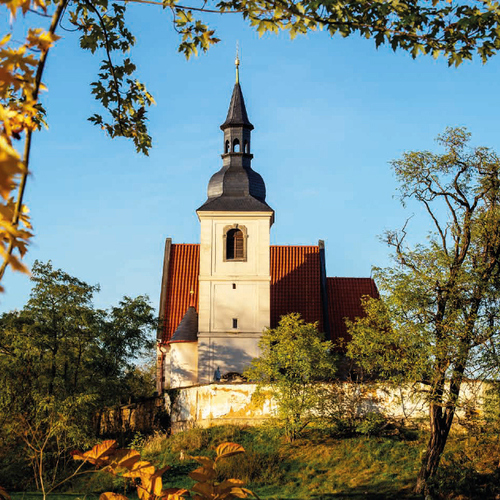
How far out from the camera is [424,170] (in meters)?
18.3

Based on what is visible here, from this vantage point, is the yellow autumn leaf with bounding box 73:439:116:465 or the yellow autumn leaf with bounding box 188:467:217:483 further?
the yellow autumn leaf with bounding box 73:439:116:465

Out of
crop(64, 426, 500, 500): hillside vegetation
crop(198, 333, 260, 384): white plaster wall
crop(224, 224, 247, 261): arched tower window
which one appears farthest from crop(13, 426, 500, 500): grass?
crop(224, 224, 247, 261): arched tower window

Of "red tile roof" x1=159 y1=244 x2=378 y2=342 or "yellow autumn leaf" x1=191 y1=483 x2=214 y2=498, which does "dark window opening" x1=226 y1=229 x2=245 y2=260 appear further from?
"yellow autumn leaf" x1=191 y1=483 x2=214 y2=498

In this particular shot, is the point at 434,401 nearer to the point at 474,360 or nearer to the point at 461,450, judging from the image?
the point at 474,360

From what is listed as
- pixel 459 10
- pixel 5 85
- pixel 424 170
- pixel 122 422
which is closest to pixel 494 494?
pixel 424 170

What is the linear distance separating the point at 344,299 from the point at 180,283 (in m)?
7.40

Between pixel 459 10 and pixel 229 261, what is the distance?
26.5 m

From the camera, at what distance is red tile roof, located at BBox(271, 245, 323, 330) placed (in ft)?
109

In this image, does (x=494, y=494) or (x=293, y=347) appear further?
(x=293, y=347)

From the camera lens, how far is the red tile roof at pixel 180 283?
33469mm

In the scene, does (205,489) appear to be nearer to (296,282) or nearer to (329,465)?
(329,465)

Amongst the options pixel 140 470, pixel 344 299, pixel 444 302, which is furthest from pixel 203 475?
pixel 344 299

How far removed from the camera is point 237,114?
3422cm

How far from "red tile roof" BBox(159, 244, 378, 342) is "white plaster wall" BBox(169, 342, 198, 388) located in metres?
1.78
